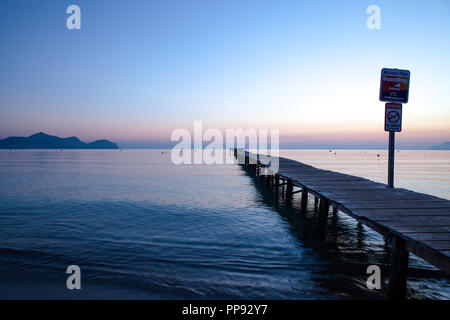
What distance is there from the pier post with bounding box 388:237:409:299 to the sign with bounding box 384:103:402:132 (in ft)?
13.4

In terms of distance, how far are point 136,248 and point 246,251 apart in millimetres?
2851

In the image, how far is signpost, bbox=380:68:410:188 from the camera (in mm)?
7520

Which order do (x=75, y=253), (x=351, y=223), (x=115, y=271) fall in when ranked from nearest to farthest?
(x=115, y=271) < (x=75, y=253) < (x=351, y=223)

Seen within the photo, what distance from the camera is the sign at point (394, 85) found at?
7.54 metres

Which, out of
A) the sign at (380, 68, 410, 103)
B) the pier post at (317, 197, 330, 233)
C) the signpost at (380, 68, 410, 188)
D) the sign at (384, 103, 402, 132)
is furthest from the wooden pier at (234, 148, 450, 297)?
the sign at (380, 68, 410, 103)

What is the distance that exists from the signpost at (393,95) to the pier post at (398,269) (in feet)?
12.3

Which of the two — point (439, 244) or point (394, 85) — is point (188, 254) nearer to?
point (439, 244)

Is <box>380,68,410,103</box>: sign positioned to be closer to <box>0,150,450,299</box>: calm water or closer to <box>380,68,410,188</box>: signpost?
<box>380,68,410,188</box>: signpost

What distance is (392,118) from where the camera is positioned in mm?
7539

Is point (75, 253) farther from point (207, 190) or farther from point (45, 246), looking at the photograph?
point (207, 190)

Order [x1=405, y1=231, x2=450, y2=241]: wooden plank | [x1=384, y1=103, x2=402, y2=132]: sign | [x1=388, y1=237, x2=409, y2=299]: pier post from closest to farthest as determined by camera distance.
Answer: [x1=405, y1=231, x2=450, y2=241]: wooden plank < [x1=388, y1=237, x2=409, y2=299]: pier post < [x1=384, y1=103, x2=402, y2=132]: sign

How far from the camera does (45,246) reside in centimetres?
761

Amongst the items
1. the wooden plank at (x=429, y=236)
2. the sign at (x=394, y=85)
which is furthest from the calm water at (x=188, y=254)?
the sign at (x=394, y=85)
